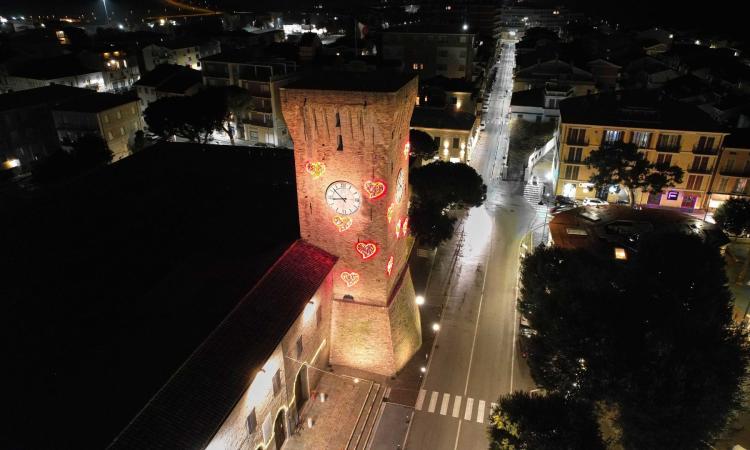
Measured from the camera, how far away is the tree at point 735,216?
2143 inches

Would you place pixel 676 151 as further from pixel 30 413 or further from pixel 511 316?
pixel 30 413

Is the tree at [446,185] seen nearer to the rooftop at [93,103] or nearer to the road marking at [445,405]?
the road marking at [445,405]

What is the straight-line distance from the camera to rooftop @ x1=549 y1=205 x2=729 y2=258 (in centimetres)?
4809

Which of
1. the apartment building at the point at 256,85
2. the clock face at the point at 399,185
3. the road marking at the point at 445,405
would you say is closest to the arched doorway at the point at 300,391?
the road marking at the point at 445,405

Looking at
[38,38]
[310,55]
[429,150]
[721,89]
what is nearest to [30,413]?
[429,150]

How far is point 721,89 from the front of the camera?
105 m

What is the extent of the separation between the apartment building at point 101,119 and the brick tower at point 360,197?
6037cm

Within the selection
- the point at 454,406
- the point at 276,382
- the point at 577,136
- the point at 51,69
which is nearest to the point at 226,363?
the point at 276,382

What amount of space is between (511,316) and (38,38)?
7036 inches

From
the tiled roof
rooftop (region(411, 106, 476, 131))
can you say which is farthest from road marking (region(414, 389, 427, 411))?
rooftop (region(411, 106, 476, 131))

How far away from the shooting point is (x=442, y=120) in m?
79.2

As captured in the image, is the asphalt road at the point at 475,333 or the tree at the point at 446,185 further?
the tree at the point at 446,185

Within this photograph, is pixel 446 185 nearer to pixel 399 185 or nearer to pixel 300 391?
pixel 399 185

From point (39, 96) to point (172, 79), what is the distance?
82.5 ft
